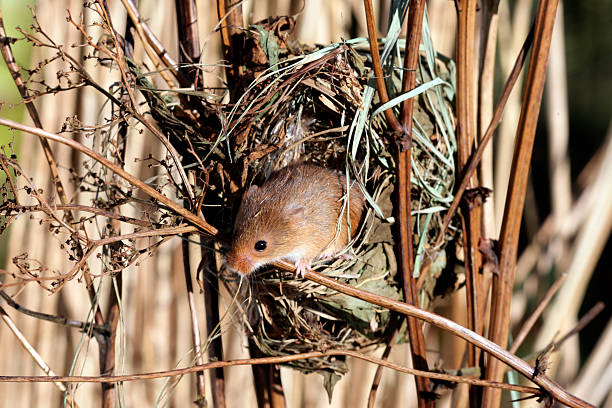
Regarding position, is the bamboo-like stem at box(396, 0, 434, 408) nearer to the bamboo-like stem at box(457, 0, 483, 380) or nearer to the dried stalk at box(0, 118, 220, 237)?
the bamboo-like stem at box(457, 0, 483, 380)

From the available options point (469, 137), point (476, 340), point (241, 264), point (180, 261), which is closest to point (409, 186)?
point (469, 137)

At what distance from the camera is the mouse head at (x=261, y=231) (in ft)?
4.20

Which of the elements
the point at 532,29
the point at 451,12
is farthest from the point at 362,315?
the point at 451,12

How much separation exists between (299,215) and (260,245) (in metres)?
0.17

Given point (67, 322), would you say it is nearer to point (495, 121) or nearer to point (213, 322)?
point (213, 322)

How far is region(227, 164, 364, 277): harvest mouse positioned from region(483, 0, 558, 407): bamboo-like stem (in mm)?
347

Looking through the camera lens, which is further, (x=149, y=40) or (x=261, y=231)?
(x=261, y=231)

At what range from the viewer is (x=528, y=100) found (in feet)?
3.54

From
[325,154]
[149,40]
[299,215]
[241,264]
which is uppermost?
[149,40]

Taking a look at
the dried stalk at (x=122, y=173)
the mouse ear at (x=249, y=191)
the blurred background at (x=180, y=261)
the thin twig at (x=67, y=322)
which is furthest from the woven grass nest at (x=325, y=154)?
the blurred background at (x=180, y=261)

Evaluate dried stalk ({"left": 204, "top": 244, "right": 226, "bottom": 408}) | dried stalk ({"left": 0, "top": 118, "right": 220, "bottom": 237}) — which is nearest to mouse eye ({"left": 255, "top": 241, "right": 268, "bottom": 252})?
dried stalk ({"left": 204, "top": 244, "right": 226, "bottom": 408})

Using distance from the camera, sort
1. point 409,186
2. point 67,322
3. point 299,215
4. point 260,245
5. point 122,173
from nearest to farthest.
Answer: point 122,173 → point 409,186 → point 67,322 → point 260,245 → point 299,215

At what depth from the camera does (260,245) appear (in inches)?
53.9

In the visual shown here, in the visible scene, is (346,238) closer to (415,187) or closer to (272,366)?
(415,187)
